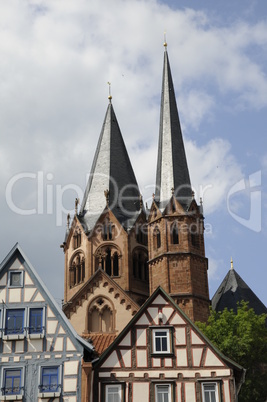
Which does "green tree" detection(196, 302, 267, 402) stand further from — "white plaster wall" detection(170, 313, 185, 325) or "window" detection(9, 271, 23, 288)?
"window" detection(9, 271, 23, 288)

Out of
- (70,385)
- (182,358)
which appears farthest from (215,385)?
(70,385)

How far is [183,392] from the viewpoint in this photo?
83.1 feet

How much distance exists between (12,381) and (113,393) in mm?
3416

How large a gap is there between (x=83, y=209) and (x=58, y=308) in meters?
34.9

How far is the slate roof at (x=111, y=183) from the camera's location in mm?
59963

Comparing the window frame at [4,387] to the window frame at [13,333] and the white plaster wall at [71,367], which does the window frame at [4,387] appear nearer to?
the window frame at [13,333]

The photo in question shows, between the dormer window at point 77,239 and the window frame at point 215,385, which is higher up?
the dormer window at point 77,239

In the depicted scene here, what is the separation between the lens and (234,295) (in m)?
56.0

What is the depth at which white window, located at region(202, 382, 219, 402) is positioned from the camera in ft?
83.0

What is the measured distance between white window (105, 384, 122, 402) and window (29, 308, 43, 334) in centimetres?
303

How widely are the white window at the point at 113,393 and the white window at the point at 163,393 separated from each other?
A: 4.21 feet

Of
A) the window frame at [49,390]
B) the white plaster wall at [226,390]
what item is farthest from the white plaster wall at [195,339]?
the window frame at [49,390]

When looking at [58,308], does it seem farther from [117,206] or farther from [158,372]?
[117,206]

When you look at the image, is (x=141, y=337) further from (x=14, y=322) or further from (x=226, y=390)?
(x=14, y=322)
